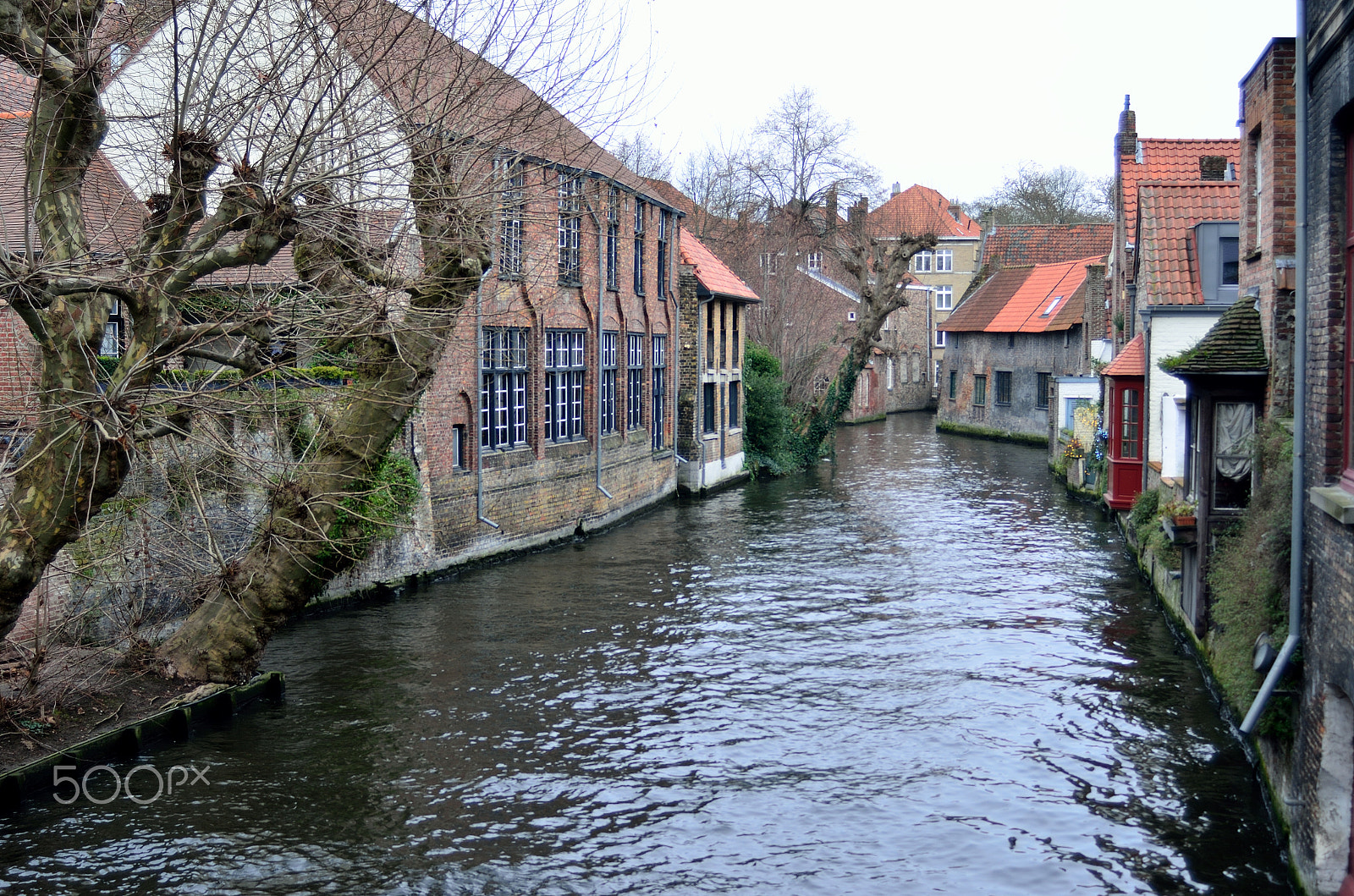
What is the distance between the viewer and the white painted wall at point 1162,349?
19859mm

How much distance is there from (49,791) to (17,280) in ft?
14.5

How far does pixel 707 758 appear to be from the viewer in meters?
10.2

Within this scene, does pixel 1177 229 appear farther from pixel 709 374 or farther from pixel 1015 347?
pixel 1015 347

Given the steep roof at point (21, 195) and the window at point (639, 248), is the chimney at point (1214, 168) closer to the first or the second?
the window at point (639, 248)

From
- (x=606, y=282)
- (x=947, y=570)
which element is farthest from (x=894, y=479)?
(x=947, y=570)

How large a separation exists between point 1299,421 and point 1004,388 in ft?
125

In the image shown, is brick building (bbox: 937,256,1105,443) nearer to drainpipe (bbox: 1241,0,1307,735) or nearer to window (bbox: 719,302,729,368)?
window (bbox: 719,302,729,368)

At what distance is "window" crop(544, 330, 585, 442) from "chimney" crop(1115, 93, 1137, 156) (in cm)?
1589

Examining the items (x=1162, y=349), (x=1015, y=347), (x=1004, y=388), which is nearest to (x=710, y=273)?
(x=1162, y=349)

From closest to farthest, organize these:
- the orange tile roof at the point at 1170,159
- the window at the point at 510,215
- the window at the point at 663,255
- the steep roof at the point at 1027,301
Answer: the window at the point at 510,215
the orange tile roof at the point at 1170,159
the window at the point at 663,255
the steep roof at the point at 1027,301

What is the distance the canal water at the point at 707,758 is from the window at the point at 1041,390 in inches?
1009

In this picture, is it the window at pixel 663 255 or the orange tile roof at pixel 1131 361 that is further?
the window at pixel 663 255

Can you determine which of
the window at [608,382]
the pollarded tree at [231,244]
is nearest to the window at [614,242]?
the window at [608,382]

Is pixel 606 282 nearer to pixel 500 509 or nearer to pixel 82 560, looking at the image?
pixel 500 509
